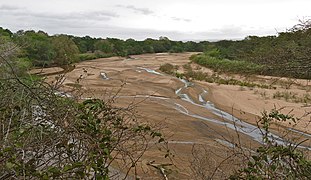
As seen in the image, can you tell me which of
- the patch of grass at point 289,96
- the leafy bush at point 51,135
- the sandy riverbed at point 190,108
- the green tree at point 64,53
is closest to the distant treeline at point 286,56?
the sandy riverbed at point 190,108

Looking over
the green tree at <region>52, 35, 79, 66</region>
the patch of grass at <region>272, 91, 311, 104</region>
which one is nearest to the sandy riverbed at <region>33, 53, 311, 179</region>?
the patch of grass at <region>272, 91, 311, 104</region>

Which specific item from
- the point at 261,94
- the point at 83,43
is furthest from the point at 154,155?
the point at 83,43

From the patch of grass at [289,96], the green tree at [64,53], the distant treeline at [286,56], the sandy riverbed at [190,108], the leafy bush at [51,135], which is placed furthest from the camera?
the patch of grass at [289,96]

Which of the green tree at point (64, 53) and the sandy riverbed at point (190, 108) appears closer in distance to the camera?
the green tree at point (64, 53)

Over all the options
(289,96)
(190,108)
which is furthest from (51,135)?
(289,96)

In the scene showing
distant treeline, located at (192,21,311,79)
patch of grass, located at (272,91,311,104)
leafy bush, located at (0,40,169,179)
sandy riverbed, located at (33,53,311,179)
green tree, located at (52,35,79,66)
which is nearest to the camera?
leafy bush, located at (0,40,169,179)

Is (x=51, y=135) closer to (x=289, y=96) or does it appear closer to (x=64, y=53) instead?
(x=64, y=53)

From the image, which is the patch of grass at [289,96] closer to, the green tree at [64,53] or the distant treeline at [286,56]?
the green tree at [64,53]

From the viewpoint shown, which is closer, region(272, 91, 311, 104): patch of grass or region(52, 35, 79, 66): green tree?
region(52, 35, 79, 66): green tree

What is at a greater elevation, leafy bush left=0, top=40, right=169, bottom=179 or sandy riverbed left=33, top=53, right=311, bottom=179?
leafy bush left=0, top=40, right=169, bottom=179

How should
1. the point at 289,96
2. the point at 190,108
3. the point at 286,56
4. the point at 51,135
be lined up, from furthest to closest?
the point at 289,96 < the point at 190,108 < the point at 286,56 < the point at 51,135

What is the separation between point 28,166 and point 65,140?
0.30 m

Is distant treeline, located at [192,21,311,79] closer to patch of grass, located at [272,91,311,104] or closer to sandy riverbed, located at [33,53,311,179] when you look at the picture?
sandy riverbed, located at [33,53,311,179]

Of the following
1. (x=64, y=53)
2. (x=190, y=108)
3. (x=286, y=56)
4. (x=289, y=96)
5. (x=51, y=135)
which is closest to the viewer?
(x=51, y=135)
